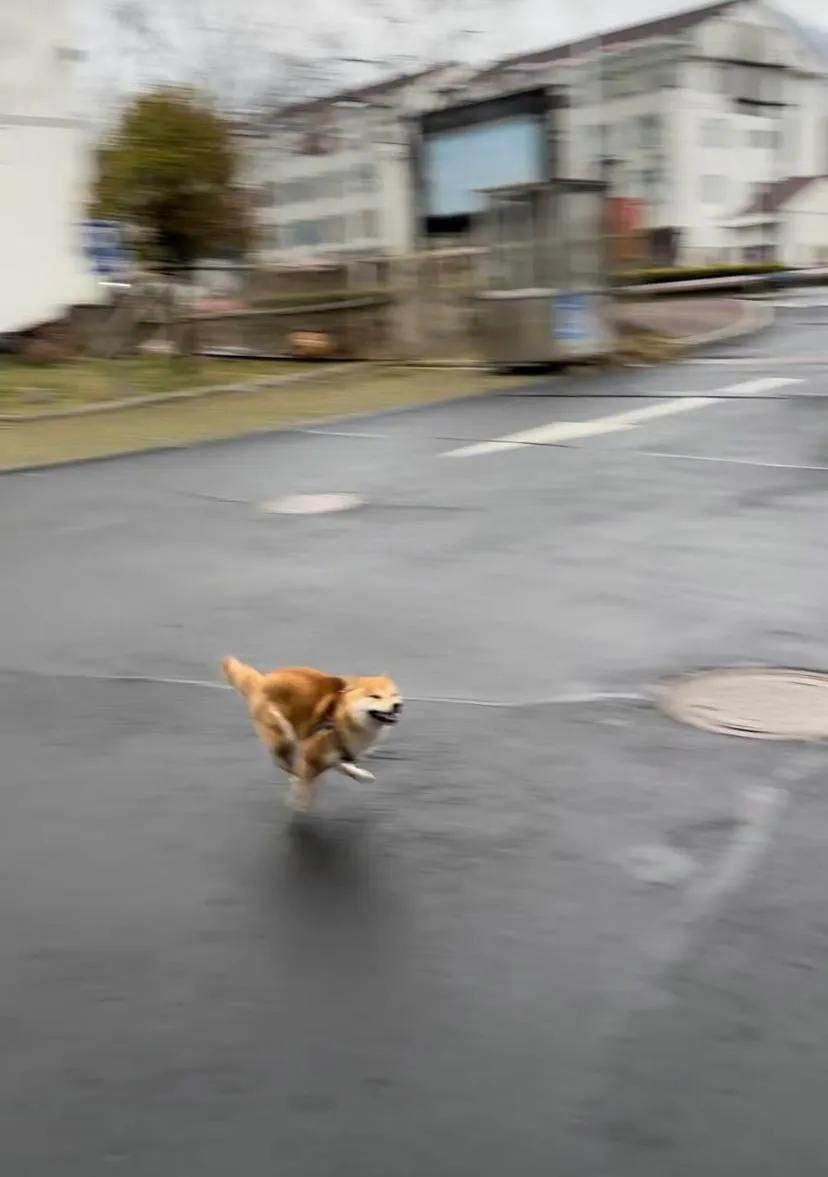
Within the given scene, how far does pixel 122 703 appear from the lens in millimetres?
5820

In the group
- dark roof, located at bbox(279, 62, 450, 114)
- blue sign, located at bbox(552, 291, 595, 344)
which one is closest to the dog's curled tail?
blue sign, located at bbox(552, 291, 595, 344)

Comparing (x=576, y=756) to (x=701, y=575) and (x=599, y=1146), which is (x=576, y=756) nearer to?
(x=599, y=1146)

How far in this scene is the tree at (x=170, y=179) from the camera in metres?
18.1

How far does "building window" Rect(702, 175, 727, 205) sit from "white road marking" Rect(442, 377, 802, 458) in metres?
47.6

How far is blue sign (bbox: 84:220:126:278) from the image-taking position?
17234mm

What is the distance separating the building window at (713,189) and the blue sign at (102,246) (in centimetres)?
4712

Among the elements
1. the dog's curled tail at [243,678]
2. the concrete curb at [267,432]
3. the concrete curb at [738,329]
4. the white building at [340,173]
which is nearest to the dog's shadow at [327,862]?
the dog's curled tail at [243,678]

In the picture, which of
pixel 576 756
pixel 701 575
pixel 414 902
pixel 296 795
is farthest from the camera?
pixel 701 575

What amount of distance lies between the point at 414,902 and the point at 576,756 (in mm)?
1218

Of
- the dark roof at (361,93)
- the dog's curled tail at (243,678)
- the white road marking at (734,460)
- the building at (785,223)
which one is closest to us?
the dog's curled tail at (243,678)

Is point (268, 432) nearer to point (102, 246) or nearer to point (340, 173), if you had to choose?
point (102, 246)

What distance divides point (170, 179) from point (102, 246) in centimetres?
150

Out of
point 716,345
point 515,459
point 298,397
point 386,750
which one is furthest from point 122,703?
point 716,345

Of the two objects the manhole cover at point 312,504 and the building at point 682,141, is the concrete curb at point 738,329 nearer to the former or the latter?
the manhole cover at point 312,504
